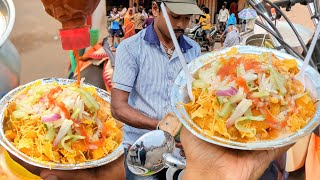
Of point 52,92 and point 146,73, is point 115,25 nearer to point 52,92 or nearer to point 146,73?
point 146,73

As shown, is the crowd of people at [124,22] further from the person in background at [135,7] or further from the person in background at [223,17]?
the person in background at [223,17]

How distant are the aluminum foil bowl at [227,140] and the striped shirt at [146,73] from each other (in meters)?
0.88

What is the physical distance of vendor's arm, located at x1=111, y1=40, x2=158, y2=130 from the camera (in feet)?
8.91

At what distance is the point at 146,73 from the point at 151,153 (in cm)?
123

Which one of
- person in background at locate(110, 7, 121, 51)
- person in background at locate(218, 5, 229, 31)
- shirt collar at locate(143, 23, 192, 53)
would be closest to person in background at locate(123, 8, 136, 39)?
person in background at locate(110, 7, 121, 51)

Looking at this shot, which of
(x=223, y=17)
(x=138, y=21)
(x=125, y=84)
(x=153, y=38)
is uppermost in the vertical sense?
(x=153, y=38)

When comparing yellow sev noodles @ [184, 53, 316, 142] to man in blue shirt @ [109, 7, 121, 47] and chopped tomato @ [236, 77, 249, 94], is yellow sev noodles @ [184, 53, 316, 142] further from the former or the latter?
man in blue shirt @ [109, 7, 121, 47]

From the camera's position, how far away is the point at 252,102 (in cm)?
152

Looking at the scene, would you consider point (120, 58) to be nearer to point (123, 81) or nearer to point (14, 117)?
point (123, 81)

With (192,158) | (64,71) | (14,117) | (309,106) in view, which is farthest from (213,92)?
(64,71)

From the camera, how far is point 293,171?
272 cm

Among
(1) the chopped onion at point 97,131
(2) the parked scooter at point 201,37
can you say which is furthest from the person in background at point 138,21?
(1) the chopped onion at point 97,131

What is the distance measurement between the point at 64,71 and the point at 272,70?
7.75 metres

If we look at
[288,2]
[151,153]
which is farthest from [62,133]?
[288,2]
